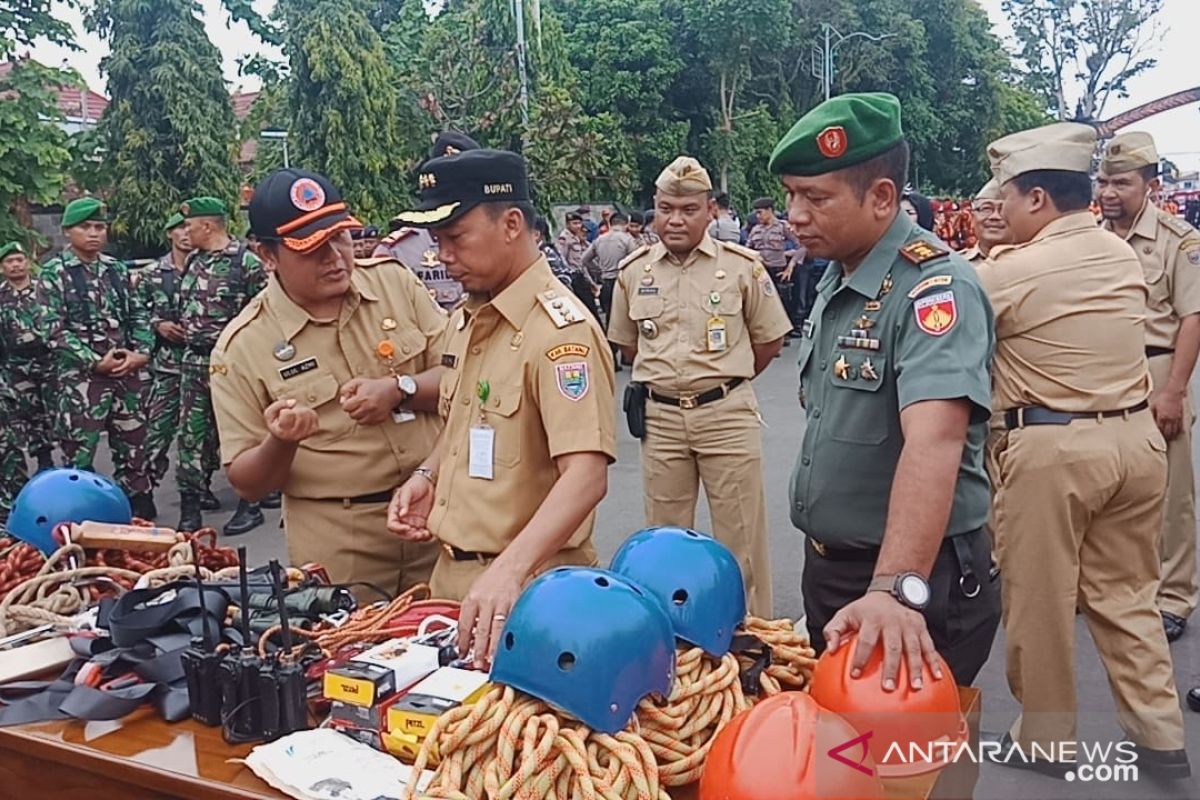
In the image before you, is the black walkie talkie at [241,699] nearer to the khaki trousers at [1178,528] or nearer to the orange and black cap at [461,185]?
the orange and black cap at [461,185]

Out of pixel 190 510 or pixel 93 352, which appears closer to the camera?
pixel 190 510

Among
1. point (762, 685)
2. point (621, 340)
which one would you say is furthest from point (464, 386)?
point (621, 340)

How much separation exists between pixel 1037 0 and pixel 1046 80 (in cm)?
394

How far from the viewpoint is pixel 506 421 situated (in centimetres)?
239

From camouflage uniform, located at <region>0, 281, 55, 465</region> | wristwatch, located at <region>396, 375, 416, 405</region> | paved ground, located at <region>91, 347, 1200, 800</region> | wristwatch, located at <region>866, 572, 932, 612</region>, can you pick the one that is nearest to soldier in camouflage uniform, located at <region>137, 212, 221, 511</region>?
paved ground, located at <region>91, 347, 1200, 800</region>

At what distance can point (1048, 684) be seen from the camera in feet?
10.6

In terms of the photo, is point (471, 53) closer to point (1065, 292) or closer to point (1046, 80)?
point (1065, 292)

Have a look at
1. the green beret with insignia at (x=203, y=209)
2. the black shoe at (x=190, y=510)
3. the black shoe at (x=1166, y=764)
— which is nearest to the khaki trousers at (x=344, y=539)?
the black shoe at (x=1166, y=764)

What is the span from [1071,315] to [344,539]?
2.17 m

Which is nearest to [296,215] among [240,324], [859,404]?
[240,324]

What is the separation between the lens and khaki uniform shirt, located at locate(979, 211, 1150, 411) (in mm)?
3064

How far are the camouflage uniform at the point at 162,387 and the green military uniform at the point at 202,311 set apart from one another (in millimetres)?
204

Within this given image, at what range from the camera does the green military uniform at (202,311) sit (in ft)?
21.0

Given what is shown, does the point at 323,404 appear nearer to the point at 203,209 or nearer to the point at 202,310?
the point at 202,310
